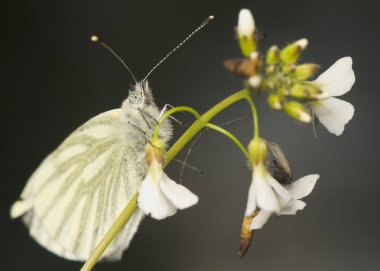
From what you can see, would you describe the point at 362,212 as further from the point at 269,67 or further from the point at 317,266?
the point at 269,67

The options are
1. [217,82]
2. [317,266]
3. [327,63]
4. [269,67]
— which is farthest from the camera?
[217,82]

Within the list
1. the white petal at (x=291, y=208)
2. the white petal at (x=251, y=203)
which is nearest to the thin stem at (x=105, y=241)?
the white petal at (x=251, y=203)

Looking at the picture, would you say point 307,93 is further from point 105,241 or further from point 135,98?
point 135,98

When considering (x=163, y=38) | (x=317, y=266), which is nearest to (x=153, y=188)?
(x=317, y=266)

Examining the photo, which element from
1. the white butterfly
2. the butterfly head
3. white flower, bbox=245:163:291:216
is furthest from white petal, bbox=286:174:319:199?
the butterfly head

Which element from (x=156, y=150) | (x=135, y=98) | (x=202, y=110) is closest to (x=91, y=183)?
(x=135, y=98)

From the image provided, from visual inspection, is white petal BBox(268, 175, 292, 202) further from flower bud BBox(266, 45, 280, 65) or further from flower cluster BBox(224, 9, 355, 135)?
flower bud BBox(266, 45, 280, 65)
